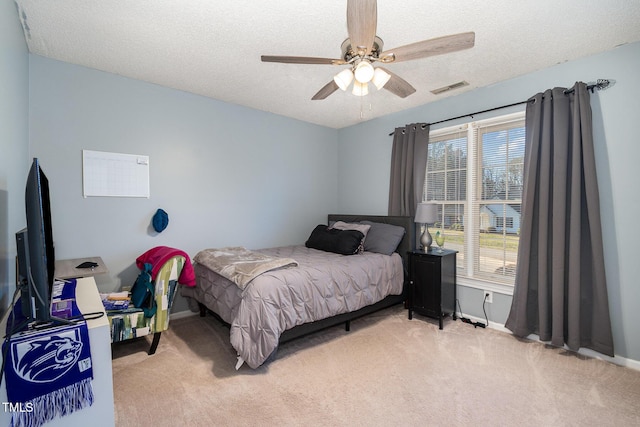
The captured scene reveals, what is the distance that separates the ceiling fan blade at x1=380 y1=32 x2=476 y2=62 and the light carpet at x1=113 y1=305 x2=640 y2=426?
2.24 meters

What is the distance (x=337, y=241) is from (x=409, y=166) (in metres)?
1.34

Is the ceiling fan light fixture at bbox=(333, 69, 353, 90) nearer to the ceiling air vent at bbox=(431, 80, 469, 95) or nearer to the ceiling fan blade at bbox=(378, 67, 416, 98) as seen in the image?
the ceiling fan blade at bbox=(378, 67, 416, 98)

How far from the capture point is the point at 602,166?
2.55 metres

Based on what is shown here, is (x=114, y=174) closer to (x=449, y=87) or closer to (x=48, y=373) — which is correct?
(x=48, y=373)

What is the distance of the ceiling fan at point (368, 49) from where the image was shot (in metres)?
1.54

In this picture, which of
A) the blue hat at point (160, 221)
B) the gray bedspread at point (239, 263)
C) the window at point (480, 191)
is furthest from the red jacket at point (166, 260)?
the window at point (480, 191)

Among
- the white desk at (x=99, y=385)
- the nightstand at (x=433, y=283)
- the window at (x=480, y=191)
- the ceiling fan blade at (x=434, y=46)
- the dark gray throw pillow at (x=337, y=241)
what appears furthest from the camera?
the dark gray throw pillow at (x=337, y=241)

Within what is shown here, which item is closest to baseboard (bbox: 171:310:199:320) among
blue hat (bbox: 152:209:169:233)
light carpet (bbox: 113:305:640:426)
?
light carpet (bbox: 113:305:640:426)

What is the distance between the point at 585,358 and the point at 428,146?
2596 millimetres

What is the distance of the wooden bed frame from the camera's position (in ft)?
8.76

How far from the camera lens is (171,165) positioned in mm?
3396

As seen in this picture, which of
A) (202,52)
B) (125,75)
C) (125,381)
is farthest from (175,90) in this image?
(125,381)

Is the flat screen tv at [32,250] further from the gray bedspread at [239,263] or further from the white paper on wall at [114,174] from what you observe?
the white paper on wall at [114,174]

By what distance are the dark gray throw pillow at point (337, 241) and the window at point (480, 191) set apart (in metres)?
1.07
